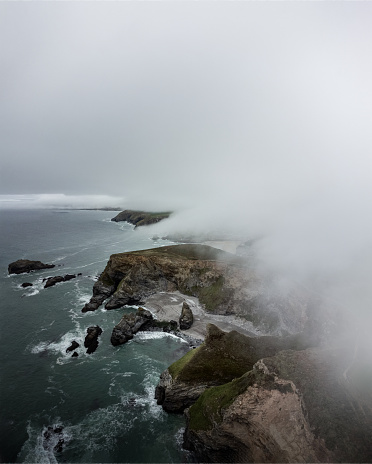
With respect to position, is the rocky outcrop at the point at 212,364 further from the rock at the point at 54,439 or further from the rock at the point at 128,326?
the rock at the point at 128,326

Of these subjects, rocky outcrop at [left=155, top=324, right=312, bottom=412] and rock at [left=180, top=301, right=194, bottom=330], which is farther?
rock at [left=180, top=301, right=194, bottom=330]

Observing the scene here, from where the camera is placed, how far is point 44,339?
54469 mm

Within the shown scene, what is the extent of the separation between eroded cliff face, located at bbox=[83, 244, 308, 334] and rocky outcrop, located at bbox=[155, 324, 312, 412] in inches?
559

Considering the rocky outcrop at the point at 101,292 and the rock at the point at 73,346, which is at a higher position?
the rocky outcrop at the point at 101,292

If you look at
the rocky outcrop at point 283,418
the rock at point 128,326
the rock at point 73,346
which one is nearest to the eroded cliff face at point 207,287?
the rock at point 128,326

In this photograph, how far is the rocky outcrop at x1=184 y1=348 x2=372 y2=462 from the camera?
24.8 m

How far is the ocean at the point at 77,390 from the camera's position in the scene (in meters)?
31.4

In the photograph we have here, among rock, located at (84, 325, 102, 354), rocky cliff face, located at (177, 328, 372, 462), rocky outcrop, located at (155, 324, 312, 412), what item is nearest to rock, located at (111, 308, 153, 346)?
rock, located at (84, 325, 102, 354)

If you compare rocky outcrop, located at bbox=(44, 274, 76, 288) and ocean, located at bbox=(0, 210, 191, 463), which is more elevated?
rocky outcrop, located at bbox=(44, 274, 76, 288)

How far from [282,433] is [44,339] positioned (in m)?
50.8

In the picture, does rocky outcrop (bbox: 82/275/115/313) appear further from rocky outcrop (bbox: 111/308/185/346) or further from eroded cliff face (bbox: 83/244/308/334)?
rocky outcrop (bbox: 111/308/185/346)

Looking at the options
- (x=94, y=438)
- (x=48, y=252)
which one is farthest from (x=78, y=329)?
(x=48, y=252)

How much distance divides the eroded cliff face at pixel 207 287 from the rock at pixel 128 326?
11943 millimetres

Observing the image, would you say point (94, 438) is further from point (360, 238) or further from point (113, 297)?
point (360, 238)
